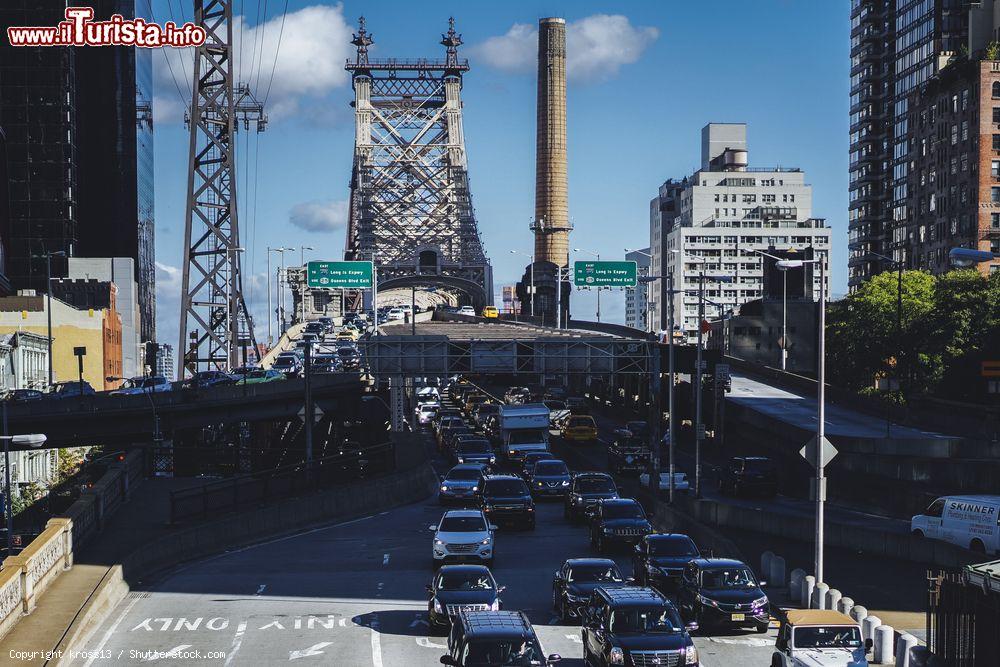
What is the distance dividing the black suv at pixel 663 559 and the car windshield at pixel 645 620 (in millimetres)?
6797

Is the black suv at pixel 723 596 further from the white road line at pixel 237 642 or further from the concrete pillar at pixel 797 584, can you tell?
the white road line at pixel 237 642

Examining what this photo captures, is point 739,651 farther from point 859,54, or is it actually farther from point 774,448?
point 859,54

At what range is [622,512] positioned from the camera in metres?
41.3

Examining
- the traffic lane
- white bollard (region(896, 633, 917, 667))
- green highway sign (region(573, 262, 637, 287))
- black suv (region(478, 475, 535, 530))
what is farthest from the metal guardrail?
green highway sign (region(573, 262, 637, 287))

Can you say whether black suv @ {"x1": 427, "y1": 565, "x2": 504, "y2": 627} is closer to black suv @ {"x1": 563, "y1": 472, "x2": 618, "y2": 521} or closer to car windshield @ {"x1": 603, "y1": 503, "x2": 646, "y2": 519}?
car windshield @ {"x1": 603, "y1": 503, "x2": 646, "y2": 519}

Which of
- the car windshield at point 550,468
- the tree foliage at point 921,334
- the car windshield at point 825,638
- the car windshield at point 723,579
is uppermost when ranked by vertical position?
the tree foliage at point 921,334

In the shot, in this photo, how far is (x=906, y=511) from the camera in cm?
5100

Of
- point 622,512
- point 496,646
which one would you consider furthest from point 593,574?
point 622,512

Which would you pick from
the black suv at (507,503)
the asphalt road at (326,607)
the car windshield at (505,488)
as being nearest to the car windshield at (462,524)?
the asphalt road at (326,607)

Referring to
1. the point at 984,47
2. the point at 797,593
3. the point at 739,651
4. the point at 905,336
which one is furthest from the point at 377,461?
the point at 984,47

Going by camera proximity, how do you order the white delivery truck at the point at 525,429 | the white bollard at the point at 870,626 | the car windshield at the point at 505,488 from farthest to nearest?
the white delivery truck at the point at 525,429, the car windshield at the point at 505,488, the white bollard at the point at 870,626

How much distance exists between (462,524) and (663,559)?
736cm

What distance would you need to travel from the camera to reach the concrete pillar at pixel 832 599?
96.1ft

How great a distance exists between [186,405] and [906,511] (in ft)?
118
